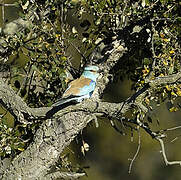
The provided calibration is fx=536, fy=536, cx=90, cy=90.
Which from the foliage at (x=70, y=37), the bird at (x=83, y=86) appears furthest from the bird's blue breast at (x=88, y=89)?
the foliage at (x=70, y=37)

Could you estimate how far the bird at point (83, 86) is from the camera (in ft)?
7.16

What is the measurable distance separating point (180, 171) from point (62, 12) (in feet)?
13.0

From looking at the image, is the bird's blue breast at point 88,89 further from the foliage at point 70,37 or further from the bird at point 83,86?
the foliage at point 70,37

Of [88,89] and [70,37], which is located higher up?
[70,37]

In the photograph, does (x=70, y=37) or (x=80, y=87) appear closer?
(x=80, y=87)

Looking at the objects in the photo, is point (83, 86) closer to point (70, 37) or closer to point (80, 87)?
point (80, 87)

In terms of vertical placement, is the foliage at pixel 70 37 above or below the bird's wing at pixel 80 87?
above

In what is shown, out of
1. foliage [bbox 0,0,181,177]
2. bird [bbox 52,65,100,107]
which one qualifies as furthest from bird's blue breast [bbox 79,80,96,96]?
foliage [bbox 0,0,181,177]

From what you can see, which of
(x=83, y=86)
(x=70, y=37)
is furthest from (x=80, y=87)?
(x=70, y=37)

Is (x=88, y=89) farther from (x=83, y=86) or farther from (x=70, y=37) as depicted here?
(x=70, y=37)

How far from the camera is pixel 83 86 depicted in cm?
223

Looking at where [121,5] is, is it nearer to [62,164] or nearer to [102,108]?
[102,108]

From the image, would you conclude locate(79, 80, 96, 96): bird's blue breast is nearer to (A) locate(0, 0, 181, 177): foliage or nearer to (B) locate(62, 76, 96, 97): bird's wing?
(B) locate(62, 76, 96, 97): bird's wing

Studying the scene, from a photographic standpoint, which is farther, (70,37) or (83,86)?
(70,37)
